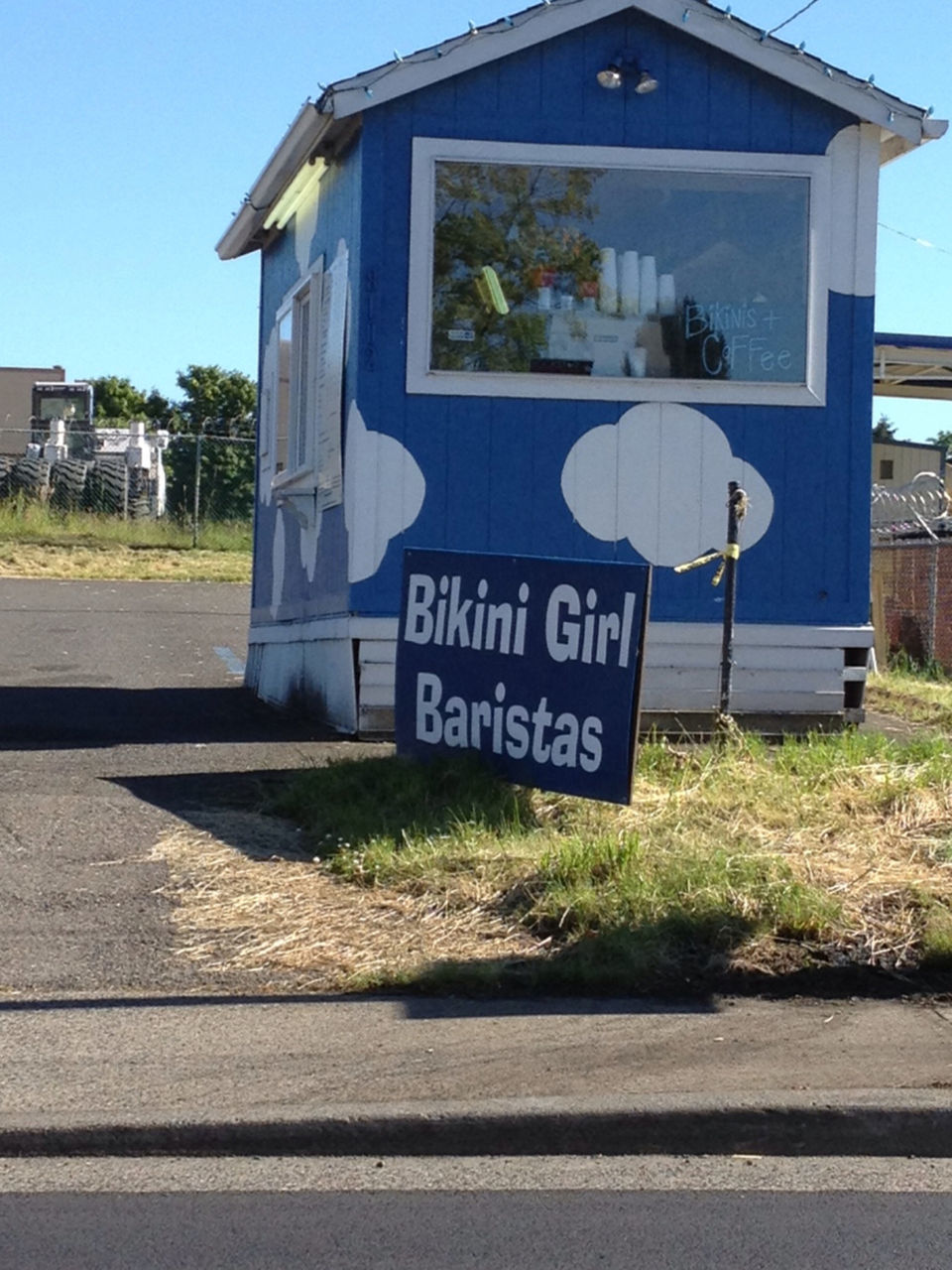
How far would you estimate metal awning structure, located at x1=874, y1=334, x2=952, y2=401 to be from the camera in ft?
72.6

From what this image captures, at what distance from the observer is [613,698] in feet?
24.5

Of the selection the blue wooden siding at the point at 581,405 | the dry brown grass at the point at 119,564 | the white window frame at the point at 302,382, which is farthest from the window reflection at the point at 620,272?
the dry brown grass at the point at 119,564

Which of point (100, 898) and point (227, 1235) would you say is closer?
point (227, 1235)

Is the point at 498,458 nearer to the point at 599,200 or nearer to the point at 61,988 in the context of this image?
the point at 599,200

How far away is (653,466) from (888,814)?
3403mm

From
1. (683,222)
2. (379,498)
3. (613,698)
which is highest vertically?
(683,222)

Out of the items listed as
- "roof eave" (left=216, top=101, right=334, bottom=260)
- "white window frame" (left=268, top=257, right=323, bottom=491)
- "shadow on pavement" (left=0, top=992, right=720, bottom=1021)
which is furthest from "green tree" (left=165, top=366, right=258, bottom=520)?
"shadow on pavement" (left=0, top=992, right=720, bottom=1021)

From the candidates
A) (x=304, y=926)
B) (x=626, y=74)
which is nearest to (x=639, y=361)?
(x=626, y=74)

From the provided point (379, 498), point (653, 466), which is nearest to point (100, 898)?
point (379, 498)

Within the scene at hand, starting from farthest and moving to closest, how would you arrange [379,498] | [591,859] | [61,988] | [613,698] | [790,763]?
[379,498] → [790,763] → [613,698] → [591,859] → [61,988]

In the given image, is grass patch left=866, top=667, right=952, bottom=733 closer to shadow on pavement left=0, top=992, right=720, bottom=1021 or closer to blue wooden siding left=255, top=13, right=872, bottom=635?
blue wooden siding left=255, top=13, right=872, bottom=635

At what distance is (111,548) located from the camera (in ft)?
93.6

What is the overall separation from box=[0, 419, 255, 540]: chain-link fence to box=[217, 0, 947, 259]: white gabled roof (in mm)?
20267

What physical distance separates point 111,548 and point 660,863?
23.1 metres
